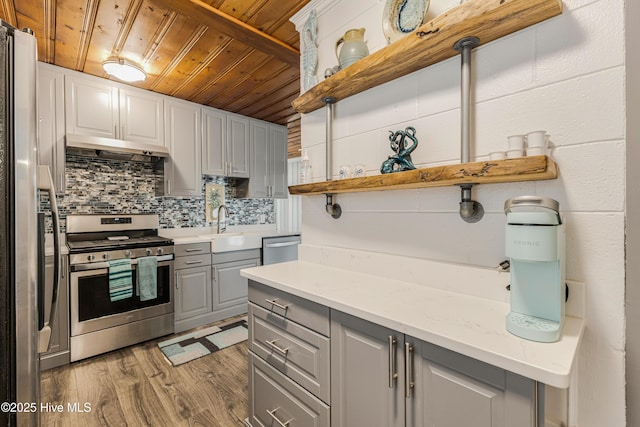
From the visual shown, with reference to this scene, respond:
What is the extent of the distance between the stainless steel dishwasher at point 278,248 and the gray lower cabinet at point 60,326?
180cm

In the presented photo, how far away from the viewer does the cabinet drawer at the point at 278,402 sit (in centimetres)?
119

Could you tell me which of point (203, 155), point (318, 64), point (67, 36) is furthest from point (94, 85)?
point (318, 64)

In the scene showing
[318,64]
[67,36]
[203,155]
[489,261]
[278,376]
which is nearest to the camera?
[489,261]

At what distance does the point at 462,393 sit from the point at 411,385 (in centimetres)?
16

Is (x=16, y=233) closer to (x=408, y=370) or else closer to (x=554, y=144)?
(x=408, y=370)

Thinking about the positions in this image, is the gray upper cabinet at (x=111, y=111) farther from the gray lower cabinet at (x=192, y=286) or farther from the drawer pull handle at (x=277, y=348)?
the drawer pull handle at (x=277, y=348)

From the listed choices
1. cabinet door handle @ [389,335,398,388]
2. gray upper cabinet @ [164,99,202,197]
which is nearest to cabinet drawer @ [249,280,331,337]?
cabinet door handle @ [389,335,398,388]

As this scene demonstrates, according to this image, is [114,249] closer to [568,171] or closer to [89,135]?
[89,135]

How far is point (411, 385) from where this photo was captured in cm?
88

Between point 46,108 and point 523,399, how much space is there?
11.4 ft

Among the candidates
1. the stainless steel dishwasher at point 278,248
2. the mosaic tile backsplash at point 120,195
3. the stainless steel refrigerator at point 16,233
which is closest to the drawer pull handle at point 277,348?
the stainless steel refrigerator at point 16,233

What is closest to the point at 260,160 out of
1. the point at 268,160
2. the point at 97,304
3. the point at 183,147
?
the point at 268,160

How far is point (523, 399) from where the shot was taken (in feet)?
2.19

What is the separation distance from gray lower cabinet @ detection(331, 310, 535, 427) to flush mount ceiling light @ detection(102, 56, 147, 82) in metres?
2.50
